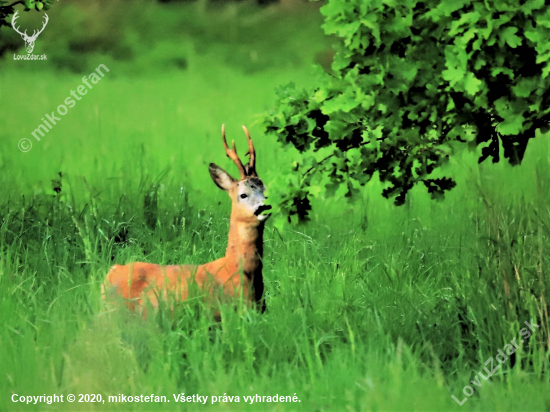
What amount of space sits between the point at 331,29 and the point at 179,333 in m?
1.91

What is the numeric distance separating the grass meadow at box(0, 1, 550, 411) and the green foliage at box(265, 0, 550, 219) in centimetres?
22

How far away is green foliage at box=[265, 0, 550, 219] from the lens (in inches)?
157

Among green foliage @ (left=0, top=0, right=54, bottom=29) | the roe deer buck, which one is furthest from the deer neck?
green foliage @ (left=0, top=0, right=54, bottom=29)

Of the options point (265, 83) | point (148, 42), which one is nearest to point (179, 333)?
point (265, 83)

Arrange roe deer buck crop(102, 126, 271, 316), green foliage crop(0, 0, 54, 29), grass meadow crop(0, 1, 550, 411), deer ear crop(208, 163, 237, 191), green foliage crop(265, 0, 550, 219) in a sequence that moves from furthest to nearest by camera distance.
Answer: green foliage crop(0, 0, 54, 29) < deer ear crop(208, 163, 237, 191) < roe deer buck crop(102, 126, 271, 316) < grass meadow crop(0, 1, 550, 411) < green foliage crop(265, 0, 550, 219)

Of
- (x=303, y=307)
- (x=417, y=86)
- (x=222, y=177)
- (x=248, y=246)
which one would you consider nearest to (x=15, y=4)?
(x=222, y=177)

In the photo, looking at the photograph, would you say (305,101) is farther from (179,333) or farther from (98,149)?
(98,149)

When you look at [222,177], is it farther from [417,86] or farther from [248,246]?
[417,86]

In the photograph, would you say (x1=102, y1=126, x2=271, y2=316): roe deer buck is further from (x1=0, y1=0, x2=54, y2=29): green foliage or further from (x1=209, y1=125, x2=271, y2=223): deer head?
(x1=0, y1=0, x2=54, y2=29): green foliage

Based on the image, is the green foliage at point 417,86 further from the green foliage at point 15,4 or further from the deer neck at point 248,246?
the green foliage at point 15,4

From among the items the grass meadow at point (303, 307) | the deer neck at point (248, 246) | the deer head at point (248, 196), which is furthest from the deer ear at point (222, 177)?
the grass meadow at point (303, 307)

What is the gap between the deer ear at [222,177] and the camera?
5.06 m

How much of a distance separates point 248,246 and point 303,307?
0.59m

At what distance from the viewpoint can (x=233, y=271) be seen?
489cm
